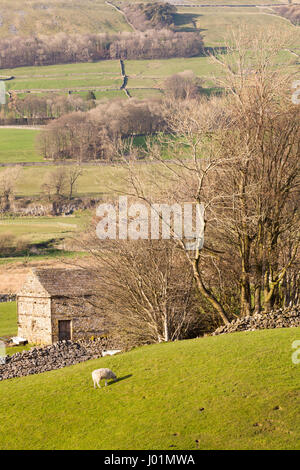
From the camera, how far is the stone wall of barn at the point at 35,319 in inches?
1598

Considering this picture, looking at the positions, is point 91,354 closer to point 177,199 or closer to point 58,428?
point 177,199

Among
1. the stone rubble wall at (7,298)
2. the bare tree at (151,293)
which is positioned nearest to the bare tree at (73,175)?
the stone rubble wall at (7,298)

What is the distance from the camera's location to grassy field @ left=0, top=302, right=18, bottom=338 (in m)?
47.1

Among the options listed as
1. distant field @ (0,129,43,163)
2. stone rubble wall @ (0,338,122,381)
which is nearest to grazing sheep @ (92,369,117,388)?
stone rubble wall @ (0,338,122,381)

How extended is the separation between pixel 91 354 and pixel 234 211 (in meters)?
10.1

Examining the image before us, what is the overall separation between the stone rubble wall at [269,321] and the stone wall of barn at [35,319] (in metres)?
16.5

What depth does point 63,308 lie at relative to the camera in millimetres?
40312

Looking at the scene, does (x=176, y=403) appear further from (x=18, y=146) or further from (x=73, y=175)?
(x=18, y=146)

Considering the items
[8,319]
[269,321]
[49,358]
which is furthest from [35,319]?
[269,321]

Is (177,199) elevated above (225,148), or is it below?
below

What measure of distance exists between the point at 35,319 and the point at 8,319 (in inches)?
443

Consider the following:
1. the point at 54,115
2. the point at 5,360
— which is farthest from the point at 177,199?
the point at 54,115

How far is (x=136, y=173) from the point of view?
3209cm

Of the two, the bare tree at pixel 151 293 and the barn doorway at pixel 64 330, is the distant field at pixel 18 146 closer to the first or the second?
the barn doorway at pixel 64 330
